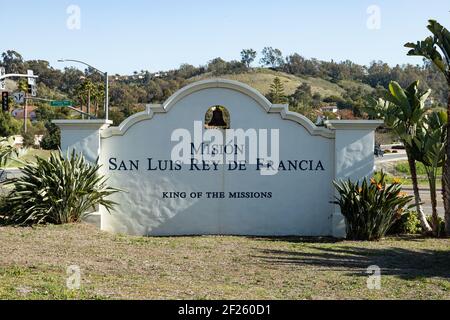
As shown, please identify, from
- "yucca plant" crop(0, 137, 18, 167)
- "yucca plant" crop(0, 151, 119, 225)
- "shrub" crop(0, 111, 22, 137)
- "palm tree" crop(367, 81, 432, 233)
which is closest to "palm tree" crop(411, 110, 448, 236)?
"palm tree" crop(367, 81, 432, 233)

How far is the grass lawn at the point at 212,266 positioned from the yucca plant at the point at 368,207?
15.0 inches

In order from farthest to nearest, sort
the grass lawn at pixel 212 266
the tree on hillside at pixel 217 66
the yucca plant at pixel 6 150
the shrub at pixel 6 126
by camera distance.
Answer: the tree on hillside at pixel 217 66, the shrub at pixel 6 126, the yucca plant at pixel 6 150, the grass lawn at pixel 212 266

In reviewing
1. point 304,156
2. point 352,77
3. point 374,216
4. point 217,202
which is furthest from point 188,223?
point 352,77

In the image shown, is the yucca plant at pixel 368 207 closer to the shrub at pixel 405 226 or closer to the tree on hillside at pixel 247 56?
the shrub at pixel 405 226

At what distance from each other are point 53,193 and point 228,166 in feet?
12.5

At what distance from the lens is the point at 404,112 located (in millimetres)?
14547

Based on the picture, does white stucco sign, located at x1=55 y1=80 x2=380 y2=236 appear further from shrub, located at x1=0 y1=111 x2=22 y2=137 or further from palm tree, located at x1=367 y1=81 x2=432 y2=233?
shrub, located at x1=0 y1=111 x2=22 y2=137

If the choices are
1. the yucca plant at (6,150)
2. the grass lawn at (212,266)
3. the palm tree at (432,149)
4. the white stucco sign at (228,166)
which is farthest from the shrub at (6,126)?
the palm tree at (432,149)

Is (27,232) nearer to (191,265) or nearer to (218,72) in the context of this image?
(191,265)

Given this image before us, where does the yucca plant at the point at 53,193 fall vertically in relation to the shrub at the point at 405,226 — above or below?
above

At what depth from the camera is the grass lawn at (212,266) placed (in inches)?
321

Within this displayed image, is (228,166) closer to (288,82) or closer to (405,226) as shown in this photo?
(405,226)

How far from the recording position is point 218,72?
465ft

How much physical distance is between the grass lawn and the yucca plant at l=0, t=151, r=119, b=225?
0.50 m
